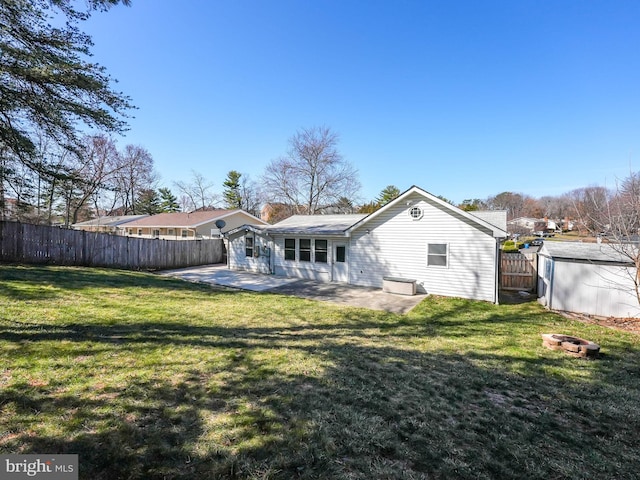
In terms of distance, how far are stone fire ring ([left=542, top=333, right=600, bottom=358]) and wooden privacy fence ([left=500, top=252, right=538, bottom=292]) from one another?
694 centimetres

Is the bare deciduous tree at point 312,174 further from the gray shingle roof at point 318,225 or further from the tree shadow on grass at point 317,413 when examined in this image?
the tree shadow on grass at point 317,413

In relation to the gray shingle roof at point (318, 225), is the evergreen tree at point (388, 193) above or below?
above

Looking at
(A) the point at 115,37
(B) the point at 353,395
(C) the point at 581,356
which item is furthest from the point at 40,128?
(C) the point at 581,356

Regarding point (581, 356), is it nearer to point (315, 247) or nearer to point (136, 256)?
point (315, 247)

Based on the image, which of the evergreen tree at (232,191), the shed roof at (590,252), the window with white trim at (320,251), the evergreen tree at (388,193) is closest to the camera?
the shed roof at (590,252)

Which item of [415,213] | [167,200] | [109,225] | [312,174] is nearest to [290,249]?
[415,213]

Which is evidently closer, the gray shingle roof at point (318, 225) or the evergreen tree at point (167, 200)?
the gray shingle roof at point (318, 225)

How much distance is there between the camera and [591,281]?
8297 millimetres

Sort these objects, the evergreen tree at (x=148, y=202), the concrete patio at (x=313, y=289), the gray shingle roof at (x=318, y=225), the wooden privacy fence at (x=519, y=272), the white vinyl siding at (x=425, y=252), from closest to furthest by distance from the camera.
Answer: the concrete patio at (x=313, y=289)
the white vinyl siding at (x=425, y=252)
the wooden privacy fence at (x=519, y=272)
the gray shingle roof at (x=318, y=225)
the evergreen tree at (x=148, y=202)

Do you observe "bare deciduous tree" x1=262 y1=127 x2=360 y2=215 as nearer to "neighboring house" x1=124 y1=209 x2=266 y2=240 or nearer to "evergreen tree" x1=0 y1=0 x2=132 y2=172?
"neighboring house" x1=124 y1=209 x2=266 y2=240

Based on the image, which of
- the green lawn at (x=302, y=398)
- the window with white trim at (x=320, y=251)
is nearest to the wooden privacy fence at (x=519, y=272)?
the green lawn at (x=302, y=398)

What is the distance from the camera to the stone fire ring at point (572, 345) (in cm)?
528

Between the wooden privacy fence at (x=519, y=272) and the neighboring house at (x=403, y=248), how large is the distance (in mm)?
2064

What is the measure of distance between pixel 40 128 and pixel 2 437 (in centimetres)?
1043
